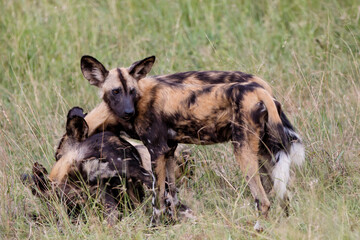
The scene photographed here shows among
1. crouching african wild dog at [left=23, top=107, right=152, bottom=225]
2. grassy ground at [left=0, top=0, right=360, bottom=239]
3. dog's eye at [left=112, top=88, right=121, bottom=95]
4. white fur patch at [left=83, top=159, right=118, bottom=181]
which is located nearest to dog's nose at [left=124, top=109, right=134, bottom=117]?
dog's eye at [left=112, top=88, right=121, bottom=95]

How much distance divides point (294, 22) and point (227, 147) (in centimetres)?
249

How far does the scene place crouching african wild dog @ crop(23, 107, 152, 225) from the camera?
4168 mm

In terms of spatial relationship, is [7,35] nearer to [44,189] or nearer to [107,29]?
[107,29]

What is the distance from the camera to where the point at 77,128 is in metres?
4.37

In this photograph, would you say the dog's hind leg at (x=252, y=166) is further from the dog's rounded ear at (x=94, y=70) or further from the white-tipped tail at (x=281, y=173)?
the dog's rounded ear at (x=94, y=70)

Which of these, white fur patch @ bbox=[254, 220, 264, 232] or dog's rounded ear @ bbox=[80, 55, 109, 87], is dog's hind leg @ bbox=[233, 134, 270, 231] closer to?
white fur patch @ bbox=[254, 220, 264, 232]

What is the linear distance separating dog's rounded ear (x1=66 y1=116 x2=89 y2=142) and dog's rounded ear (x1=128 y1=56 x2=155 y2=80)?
19.4 inches

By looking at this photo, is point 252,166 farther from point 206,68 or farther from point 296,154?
point 206,68

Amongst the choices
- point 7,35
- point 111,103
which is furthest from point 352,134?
point 7,35

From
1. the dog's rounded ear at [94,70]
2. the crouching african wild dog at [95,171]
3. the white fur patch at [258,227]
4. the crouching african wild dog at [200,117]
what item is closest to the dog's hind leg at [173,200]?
the crouching african wild dog at [200,117]

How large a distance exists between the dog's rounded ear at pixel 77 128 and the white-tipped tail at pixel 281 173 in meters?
1.43

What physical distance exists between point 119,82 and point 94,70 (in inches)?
9.7

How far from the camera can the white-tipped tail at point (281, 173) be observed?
12.1 feet

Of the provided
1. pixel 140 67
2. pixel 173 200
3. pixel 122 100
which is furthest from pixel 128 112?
pixel 173 200
